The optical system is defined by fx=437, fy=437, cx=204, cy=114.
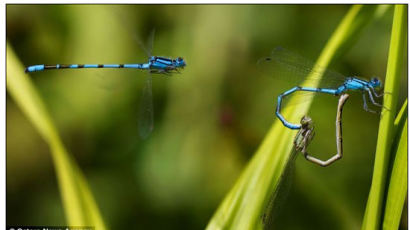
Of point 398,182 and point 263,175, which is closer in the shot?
point 398,182

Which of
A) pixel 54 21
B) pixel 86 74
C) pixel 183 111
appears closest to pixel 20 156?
pixel 86 74

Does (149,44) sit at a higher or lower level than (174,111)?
higher

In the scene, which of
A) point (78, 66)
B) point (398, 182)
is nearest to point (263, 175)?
point (398, 182)

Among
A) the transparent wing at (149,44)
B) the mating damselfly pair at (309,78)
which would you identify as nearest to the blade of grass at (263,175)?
the mating damselfly pair at (309,78)

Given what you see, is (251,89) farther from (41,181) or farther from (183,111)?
(41,181)

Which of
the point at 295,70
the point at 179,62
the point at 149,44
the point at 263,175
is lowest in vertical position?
the point at 263,175

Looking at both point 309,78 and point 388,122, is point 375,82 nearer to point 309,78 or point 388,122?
point 309,78

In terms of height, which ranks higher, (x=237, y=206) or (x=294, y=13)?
(x=294, y=13)

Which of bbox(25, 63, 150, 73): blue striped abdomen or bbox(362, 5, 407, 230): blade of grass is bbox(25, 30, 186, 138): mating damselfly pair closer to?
bbox(25, 63, 150, 73): blue striped abdomen
